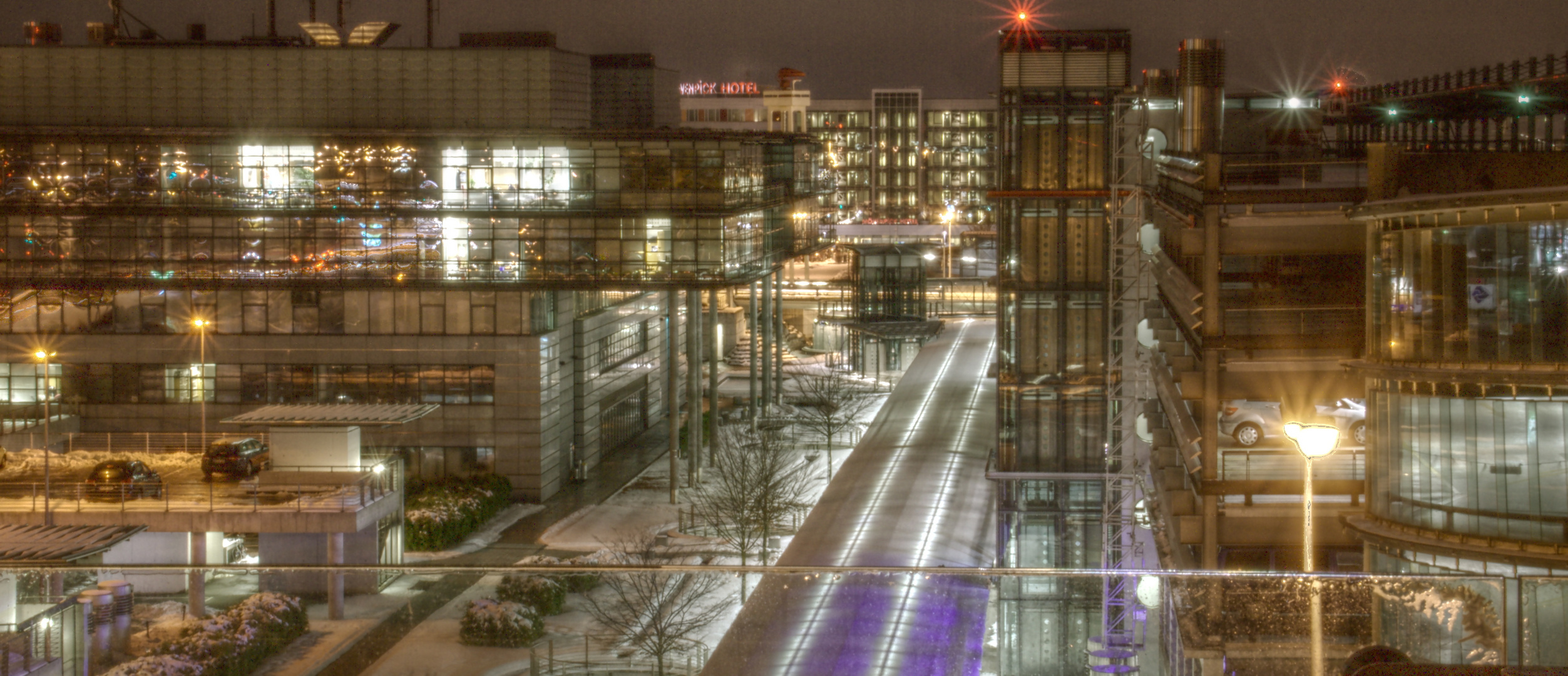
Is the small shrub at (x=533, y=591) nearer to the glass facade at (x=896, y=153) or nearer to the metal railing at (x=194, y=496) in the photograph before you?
the metal railing at (x=194, y=496)

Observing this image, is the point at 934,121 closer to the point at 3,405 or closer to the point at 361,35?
the point at 361,35

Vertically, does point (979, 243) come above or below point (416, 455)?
above

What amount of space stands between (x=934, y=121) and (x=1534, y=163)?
11587 centimetres

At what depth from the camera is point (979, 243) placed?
114938 mm

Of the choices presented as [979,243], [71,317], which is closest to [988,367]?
[71,317]

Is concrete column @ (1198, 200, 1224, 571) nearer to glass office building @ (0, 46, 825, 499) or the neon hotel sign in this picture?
glass office building @ (0, 46, 825, 499)

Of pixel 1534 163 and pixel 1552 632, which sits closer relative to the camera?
pixel 1552 632

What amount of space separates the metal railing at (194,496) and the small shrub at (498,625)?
712 inches

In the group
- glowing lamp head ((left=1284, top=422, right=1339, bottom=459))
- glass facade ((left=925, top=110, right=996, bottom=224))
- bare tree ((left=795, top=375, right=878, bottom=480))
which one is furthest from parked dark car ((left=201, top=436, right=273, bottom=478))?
glass facade ((left=925, top=110, right=996, bottom=224))

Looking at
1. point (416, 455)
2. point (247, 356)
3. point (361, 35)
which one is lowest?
point (416, 455)

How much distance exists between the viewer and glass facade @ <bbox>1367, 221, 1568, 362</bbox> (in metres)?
9.13

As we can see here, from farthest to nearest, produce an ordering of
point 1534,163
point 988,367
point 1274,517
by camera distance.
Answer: point 988,367
point 1534,163
point 1274,517

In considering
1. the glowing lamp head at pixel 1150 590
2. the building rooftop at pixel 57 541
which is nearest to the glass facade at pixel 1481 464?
the glowing lamp head at pixel 1150 590

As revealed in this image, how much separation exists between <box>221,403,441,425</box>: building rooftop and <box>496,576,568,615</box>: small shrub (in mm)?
20829
